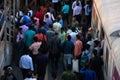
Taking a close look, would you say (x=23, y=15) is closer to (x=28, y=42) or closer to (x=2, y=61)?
(x=28, y=42)

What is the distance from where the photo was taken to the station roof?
1323cm

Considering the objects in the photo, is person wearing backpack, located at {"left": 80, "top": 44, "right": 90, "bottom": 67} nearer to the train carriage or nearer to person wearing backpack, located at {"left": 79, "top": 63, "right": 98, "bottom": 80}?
the train carriage

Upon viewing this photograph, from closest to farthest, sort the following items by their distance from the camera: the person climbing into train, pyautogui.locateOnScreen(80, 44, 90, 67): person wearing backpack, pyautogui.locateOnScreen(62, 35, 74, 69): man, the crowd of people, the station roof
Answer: the station roof, the crowd of people, the person climbing into train, pyautogui.locateOnScreen(80, 44, 90, 67): person wearing backpack, pyautogui.locateOnScreen(62, 35, 74, 69): man

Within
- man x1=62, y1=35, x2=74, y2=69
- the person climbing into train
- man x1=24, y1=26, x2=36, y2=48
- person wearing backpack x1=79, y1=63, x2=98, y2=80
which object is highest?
man x1=24, y1=26, x2=36, y2=48

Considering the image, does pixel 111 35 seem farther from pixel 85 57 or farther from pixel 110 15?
pixel 85 57

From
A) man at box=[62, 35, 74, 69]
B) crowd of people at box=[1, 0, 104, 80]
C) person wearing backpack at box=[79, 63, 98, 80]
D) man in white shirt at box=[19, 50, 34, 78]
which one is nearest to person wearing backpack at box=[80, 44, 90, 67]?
crowd of people at box=[1, 0, 104, 80]

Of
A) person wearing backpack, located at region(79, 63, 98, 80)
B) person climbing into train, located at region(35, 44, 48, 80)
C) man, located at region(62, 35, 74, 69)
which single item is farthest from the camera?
man, located at region(62, 35, 74, 69)

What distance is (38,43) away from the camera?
624 inches

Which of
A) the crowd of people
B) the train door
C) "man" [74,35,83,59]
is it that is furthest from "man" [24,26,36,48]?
the train door

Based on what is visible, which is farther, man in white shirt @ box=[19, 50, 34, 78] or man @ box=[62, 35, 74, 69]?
man @ box=[62, 35, 74, 69]

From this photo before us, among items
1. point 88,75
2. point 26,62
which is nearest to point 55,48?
point 26,62

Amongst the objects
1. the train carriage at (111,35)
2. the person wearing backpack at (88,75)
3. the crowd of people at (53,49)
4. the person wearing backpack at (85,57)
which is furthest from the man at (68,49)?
the person wearing backpack at (88,75)

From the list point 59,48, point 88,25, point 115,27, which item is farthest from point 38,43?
point 88,25

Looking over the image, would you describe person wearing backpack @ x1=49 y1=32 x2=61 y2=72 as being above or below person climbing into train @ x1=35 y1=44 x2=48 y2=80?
above
